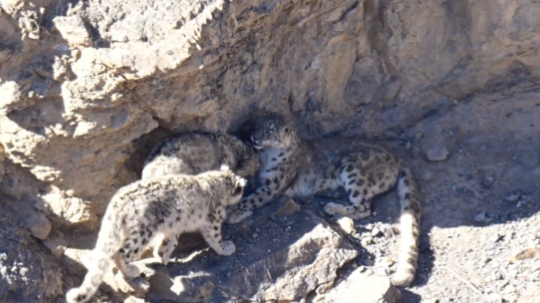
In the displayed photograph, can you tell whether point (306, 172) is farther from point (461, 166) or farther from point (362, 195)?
point (461, 166)

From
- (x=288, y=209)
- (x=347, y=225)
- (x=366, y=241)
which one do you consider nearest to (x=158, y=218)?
(x=288, y=209)

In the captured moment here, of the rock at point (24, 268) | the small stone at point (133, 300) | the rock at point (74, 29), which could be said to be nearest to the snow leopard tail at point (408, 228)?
the small stone at point (133, 300)

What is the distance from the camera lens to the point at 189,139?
983cm

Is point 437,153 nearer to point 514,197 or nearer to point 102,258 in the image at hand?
point 514,197

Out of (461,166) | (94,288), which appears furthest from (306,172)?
(94,288)

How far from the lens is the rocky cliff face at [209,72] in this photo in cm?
908

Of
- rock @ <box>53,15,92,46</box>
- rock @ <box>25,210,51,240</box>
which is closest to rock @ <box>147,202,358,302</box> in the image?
rock @ <box>25,210,51,240</box>

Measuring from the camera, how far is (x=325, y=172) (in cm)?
1107

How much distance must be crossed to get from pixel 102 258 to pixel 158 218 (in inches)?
27.4

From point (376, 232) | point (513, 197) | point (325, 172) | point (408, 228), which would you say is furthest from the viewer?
point (325, 172)

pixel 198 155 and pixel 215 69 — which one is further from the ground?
pixel 215 69

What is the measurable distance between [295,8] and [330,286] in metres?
3.07

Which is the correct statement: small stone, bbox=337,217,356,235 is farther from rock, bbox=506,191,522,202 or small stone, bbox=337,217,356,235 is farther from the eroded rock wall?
rock, bbox=506,191,522,202

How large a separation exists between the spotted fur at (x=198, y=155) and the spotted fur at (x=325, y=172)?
26 centimetres
